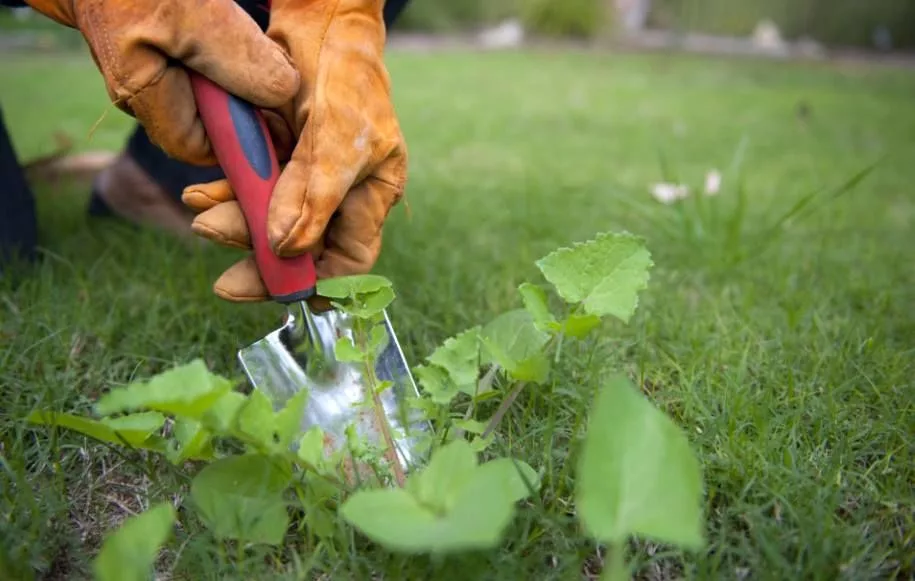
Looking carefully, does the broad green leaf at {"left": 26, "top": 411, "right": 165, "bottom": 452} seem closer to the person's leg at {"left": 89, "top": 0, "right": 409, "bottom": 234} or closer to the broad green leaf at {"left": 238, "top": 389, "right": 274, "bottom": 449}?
the broad green leaf at {"left": 238, "top": 389, "right": 274, "bottom": 449}

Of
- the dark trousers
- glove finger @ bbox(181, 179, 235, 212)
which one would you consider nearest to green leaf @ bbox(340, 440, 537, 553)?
glove finger @ bbox(181, 179, 235, 212)

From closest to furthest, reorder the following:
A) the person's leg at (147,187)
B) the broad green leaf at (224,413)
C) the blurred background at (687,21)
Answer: the broad green leaf at (224,413), the person's leg at (147,187), the blurred background at (687,21)

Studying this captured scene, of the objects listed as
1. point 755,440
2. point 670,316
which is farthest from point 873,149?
point 755,440

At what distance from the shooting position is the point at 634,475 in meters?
0.65

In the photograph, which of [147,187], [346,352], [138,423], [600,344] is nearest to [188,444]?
[138,423]

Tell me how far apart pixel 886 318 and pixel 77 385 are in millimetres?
1251

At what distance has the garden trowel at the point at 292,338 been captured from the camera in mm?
942

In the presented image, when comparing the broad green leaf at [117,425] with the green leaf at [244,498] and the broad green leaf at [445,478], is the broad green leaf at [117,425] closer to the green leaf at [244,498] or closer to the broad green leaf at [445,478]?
the green leaf at [244,498]

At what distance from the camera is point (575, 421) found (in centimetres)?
93

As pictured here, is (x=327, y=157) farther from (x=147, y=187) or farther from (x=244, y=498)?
(x=147, y=187)

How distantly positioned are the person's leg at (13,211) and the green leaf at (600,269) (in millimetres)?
993

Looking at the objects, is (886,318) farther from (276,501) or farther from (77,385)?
(77,385)

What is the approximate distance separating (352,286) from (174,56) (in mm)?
349

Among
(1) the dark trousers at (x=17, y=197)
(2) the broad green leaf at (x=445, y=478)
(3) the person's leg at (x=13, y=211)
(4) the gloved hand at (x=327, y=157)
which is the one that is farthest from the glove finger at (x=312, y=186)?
(3) the person's leg at (x=13, y=211)
